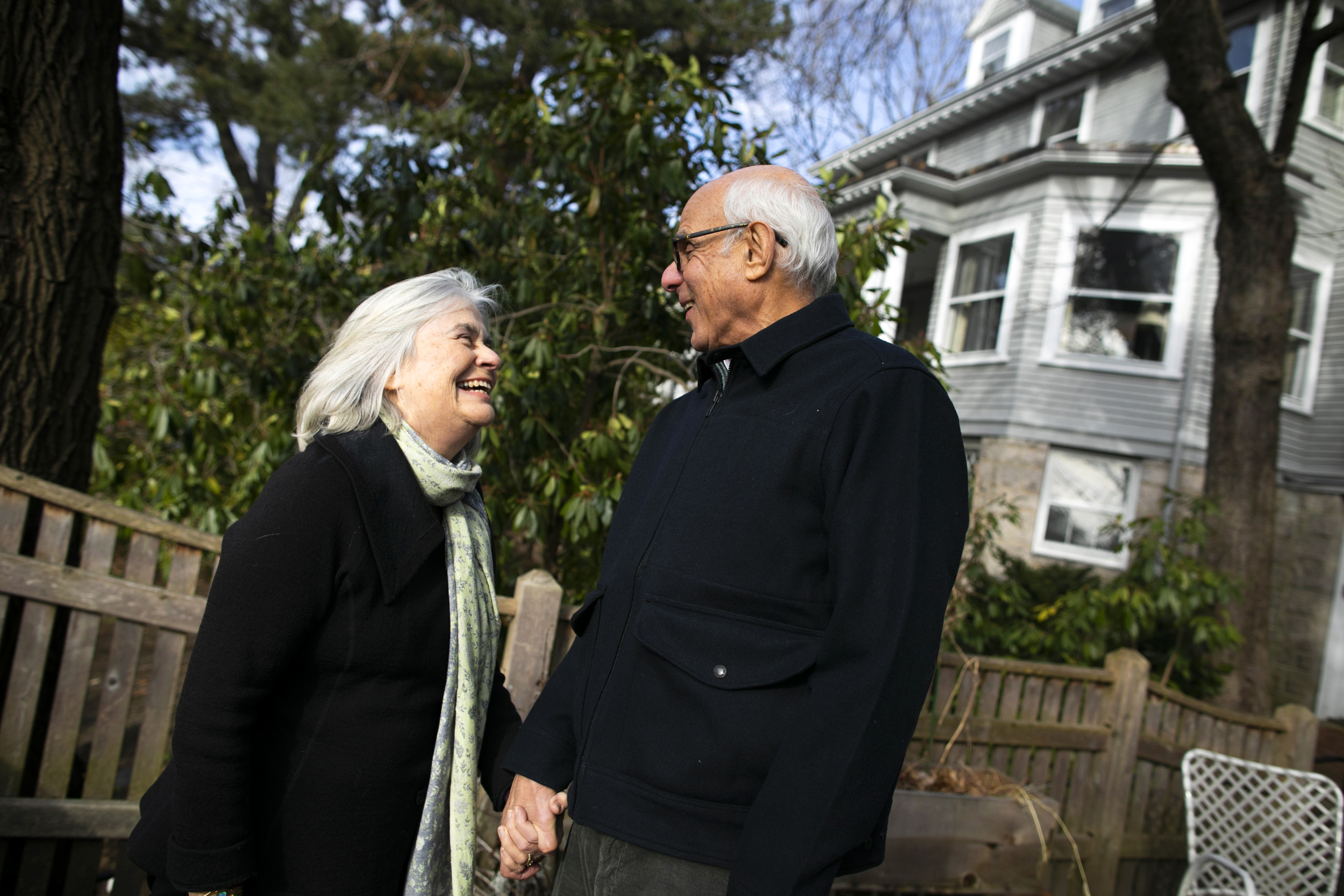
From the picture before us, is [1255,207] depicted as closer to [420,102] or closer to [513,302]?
[513,302]

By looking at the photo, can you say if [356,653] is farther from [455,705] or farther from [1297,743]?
[1297,743]

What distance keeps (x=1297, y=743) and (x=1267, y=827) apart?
925mm

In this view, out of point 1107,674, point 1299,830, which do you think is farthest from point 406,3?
point 1299,830

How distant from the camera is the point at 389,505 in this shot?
5.28 ft

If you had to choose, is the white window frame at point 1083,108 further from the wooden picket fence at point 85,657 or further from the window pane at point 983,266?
the wooden picket fence at point 85,657

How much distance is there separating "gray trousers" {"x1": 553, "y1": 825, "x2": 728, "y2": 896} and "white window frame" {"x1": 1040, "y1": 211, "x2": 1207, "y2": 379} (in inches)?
440

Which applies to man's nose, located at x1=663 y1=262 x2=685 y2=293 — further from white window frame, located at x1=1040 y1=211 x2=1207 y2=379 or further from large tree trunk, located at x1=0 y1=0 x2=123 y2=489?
white window frame, located at x1=1040 y1=211 x2=1207 y2=379

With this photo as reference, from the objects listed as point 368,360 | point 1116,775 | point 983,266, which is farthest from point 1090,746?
point 983,266

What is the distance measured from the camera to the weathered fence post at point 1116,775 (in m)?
3.76

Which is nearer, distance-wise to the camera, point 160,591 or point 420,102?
point 160,591

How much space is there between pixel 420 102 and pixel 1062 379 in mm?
10368

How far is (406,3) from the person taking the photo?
11125 millimetres

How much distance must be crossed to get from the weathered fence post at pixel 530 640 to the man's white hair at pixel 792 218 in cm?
136

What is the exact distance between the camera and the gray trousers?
4.38ft
